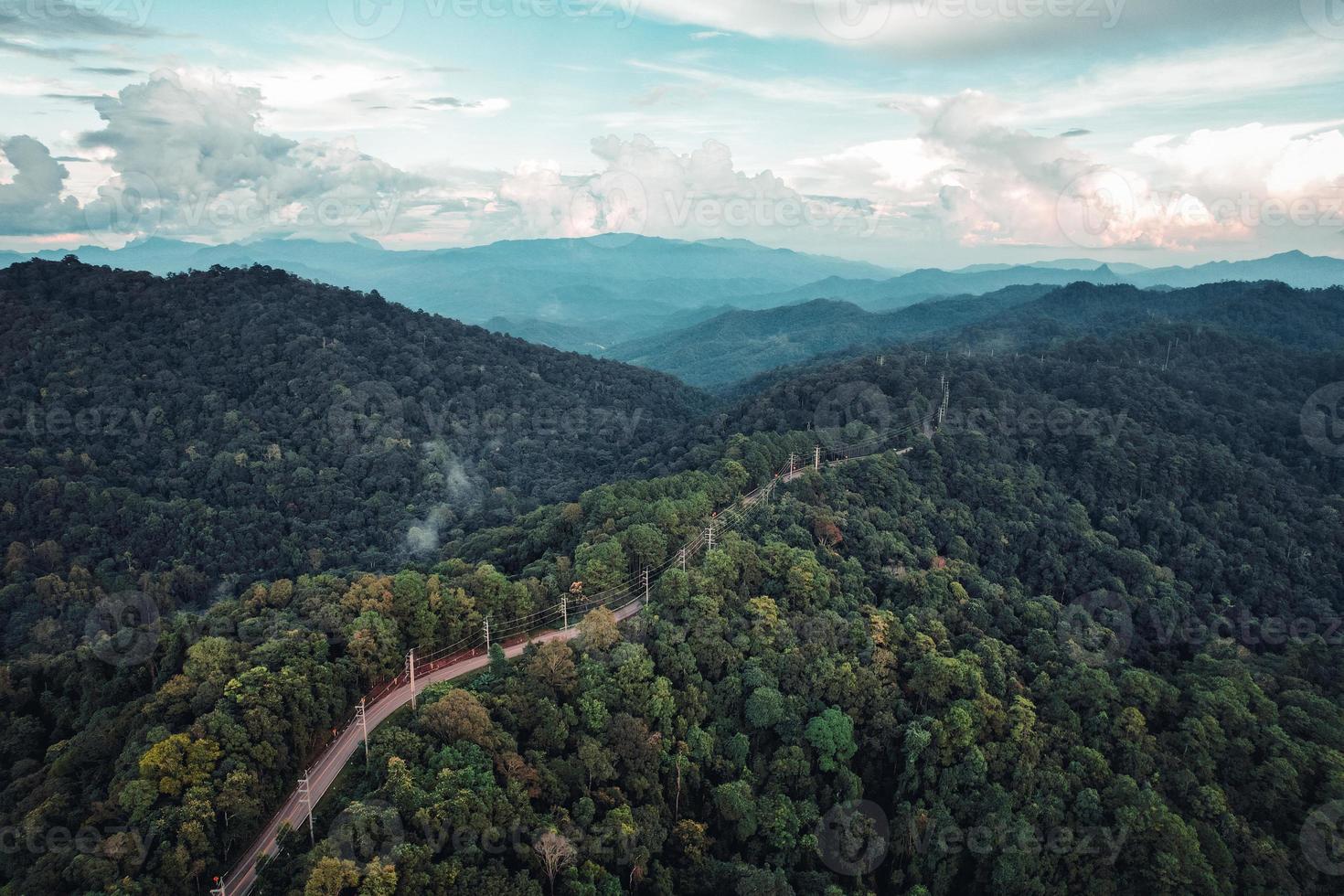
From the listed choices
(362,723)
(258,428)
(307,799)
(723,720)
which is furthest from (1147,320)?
(307,799)

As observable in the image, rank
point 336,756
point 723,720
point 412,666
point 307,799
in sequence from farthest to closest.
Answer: point 723,720 → point 412,666 → point 336,756 → point 307,799

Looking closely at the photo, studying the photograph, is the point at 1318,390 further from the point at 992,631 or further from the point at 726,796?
the point at 726,796

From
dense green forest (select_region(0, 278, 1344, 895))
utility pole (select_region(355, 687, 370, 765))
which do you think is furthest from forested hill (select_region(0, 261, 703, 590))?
utility pole (select_region(355, 687, 370, 765))

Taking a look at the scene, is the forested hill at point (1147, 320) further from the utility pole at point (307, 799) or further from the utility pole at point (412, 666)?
the utility pole at point (307, 799)

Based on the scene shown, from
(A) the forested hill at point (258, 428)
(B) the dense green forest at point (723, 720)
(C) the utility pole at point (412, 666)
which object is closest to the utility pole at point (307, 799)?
(B) the dense green forest at point (723, 720)

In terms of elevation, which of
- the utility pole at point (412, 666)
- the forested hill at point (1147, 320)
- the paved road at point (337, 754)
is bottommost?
the paved road at point (337, 754)

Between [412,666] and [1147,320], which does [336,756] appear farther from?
[1147,320]
